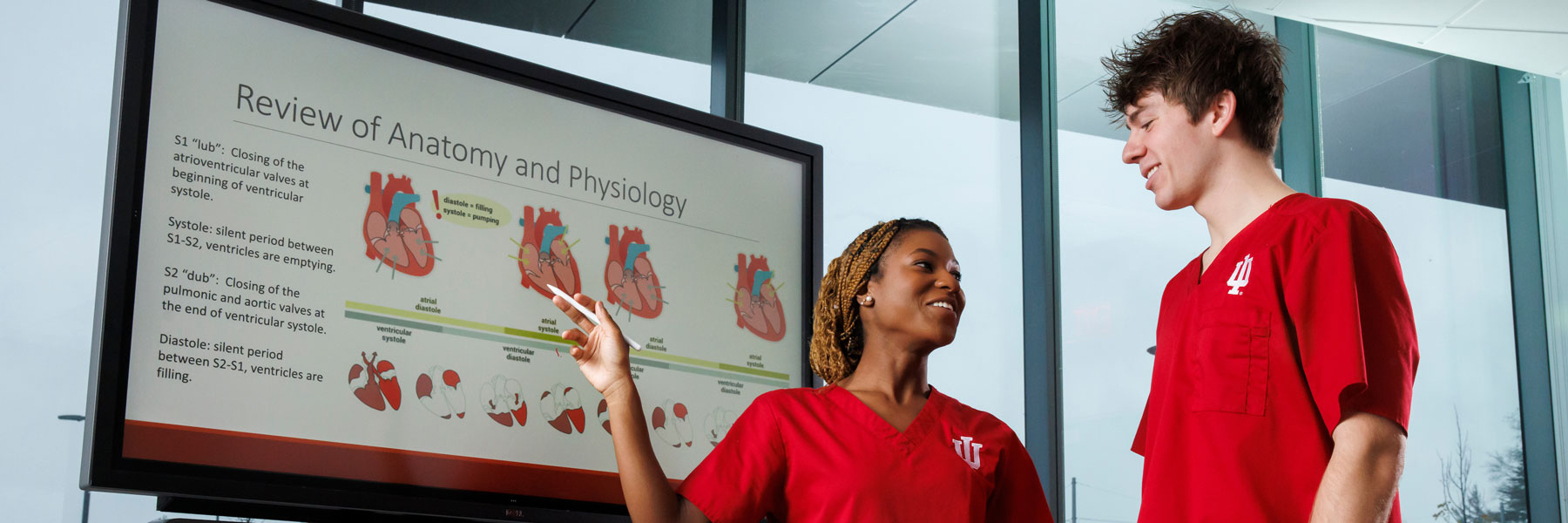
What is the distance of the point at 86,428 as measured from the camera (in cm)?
167

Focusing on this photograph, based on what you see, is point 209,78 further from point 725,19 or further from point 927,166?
point 927,166

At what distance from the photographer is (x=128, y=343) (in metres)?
1.70

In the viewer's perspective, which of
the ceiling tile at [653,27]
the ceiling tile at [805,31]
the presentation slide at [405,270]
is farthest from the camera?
the ceiling tile at [805,31]

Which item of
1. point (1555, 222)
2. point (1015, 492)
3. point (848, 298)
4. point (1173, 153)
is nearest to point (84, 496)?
Result: point (848, 298)

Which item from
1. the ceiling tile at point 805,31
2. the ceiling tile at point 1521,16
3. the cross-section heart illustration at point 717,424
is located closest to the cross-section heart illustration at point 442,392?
the cross-section heart illustration at point 717,424

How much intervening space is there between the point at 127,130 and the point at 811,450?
106cm

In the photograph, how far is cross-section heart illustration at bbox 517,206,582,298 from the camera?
2.17 metres

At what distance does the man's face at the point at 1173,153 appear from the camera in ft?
5.59

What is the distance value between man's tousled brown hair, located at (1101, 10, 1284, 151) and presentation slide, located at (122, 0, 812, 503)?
96 cm

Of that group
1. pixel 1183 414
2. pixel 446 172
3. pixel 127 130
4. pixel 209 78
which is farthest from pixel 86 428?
pixel 1183 414

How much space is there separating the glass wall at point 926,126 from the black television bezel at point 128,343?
141 cm

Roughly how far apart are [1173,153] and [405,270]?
1.19m

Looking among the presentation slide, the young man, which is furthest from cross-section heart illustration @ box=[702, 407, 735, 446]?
the young man

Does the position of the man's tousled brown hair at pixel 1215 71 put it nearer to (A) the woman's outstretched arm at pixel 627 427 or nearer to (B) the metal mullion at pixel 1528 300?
(A) the woman's outstretched arm at pixel 627 427
